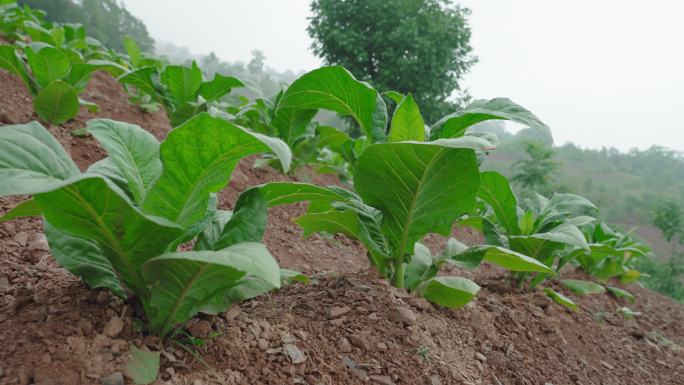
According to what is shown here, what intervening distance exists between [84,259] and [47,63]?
81.2 inches

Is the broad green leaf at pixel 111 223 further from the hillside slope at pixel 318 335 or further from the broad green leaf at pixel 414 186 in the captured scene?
the broad green leaf at pixel 414 186

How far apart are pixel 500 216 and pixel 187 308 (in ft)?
5.98

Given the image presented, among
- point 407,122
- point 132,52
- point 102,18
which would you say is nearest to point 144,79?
point 132,52

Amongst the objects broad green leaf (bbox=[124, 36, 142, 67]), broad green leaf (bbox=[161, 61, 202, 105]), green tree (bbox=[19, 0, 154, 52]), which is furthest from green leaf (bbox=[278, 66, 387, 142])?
green tree (bbox=[19, 0, 154, 52])

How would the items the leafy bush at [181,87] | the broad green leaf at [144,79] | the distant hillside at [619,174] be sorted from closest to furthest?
the broad green leaf at [144,79]
the leafy bush at [181,87]
the distant hillside at [619,174]

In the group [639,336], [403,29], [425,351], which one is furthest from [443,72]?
[425,351]

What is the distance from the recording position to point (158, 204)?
108cm

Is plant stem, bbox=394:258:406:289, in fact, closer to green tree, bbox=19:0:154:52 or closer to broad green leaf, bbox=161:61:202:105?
broad green leaf, bbox=161:61:202:105

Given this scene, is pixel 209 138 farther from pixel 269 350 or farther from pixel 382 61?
pixel 382 61

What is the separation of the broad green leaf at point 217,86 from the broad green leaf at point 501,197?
1.94 m

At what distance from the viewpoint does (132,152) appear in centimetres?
117

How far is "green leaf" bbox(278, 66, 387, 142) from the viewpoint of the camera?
4.90 feet

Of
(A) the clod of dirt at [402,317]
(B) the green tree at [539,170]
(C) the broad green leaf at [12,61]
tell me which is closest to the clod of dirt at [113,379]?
(A) the clod of dirt at [402,317]

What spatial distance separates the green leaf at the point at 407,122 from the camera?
1.56m
